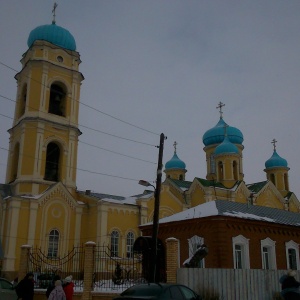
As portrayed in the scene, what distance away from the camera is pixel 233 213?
2216cm

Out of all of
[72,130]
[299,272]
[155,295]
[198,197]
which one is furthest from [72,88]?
[155,295]

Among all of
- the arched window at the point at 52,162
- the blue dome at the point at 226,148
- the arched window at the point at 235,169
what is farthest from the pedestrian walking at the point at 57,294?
the arched window at the point at 235,169

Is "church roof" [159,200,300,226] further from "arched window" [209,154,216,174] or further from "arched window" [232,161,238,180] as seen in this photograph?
A: "arched window" [209,154,216,174]

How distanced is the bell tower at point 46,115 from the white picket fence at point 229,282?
17.7 metres

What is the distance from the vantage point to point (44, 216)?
28.9 meters

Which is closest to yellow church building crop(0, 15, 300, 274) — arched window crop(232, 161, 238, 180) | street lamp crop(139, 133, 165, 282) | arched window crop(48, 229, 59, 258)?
arched window crop(48, 229, 59, 258)

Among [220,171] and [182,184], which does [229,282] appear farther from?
[220,171]

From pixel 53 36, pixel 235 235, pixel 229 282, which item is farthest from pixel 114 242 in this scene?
pixel 229 282

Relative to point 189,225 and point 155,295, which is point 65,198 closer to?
point 189,225

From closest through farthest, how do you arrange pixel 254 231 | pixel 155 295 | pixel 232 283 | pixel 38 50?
pixel 155 295 → pixel 232 283 → pixel 254 231 → pixel 38 50

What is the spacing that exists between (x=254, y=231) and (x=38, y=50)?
20947 mm

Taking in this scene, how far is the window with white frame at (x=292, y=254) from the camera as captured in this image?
933 inches

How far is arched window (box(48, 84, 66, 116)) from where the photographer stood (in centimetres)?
3275

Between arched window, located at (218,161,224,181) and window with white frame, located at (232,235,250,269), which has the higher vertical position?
arched window, located at (218,161,224,181)
